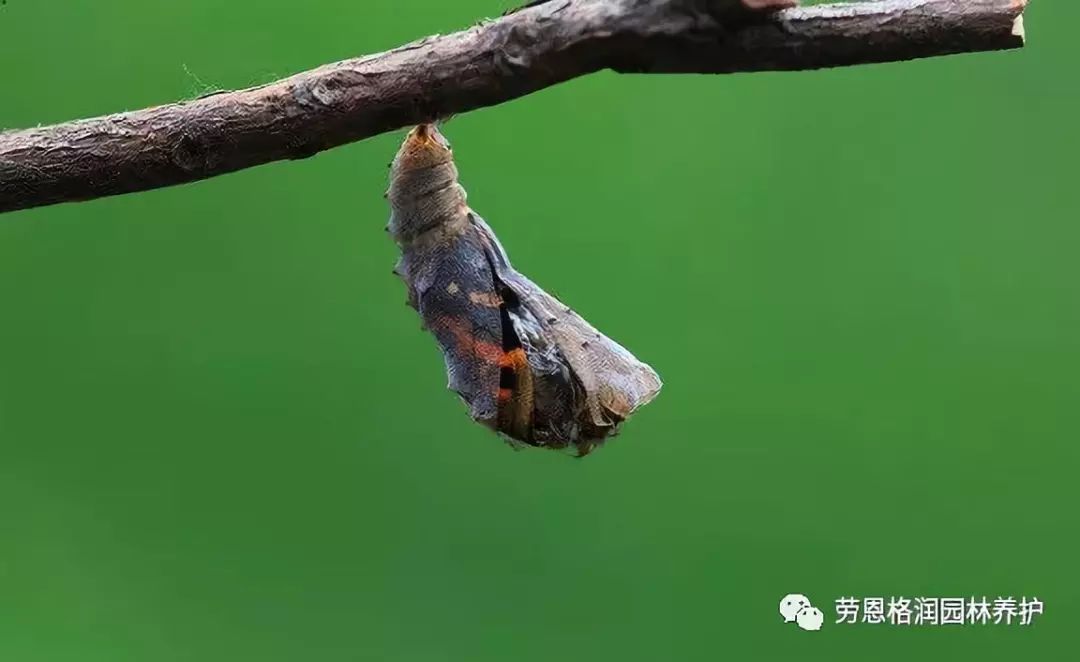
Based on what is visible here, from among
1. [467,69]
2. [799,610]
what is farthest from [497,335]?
[799,610]

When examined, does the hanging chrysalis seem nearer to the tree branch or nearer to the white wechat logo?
the tree branch

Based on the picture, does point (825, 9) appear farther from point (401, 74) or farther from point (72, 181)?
point (72, 181)

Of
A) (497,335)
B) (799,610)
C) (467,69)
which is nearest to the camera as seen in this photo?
(467,69)

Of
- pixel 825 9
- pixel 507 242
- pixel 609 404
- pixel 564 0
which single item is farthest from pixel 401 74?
pixel 507 242

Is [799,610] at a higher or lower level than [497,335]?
lower

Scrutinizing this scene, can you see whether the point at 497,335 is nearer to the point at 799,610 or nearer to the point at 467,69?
the point at 467,69

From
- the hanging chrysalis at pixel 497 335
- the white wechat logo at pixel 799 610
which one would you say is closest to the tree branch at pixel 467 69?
the hanging chrysalis at pixel 497 335
